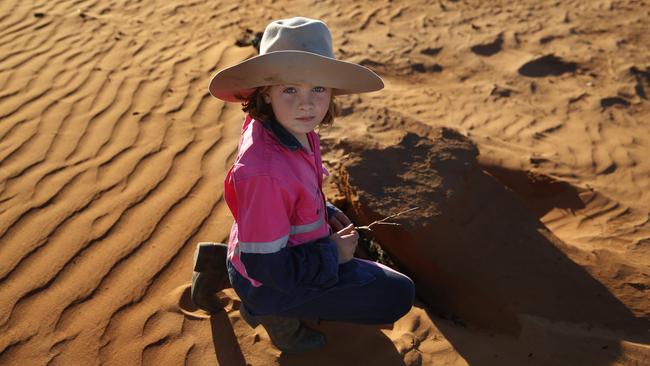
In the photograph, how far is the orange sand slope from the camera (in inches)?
104

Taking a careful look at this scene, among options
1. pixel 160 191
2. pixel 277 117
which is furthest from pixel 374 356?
pixel 160 191

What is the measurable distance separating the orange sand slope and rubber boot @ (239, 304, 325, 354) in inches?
2.4

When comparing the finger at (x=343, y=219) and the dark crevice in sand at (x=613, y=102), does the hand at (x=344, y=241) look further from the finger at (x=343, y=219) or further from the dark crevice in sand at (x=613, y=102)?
the dark crevice in sand at (x=613, y=102)

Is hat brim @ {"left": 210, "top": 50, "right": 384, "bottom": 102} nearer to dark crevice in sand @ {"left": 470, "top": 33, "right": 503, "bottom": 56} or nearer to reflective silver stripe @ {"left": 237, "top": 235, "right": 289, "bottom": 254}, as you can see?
reflective silver stripe @ {"left": 237, "top": 235, "right": 289, "bottom": 254}

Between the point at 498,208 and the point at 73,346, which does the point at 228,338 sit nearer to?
the point at 73,346

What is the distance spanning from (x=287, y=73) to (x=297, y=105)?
134 mm

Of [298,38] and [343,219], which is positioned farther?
[343,219]

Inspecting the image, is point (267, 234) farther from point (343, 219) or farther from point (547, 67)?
point (547, 67)

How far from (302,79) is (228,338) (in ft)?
4.37

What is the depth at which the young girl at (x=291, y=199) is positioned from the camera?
1938mm

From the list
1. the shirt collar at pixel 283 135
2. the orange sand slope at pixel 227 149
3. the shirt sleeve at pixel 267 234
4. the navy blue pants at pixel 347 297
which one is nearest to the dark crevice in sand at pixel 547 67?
the orange sand slope at pixel 227 149

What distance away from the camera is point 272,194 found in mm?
1924

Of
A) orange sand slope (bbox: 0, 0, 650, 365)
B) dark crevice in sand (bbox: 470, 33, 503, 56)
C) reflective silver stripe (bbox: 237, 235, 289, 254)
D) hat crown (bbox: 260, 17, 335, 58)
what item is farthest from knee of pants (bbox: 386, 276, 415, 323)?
dark crevice in sand (bbox: 470, 33, 503, 56)

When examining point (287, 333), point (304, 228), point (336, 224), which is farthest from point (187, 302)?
point (304, 228)
